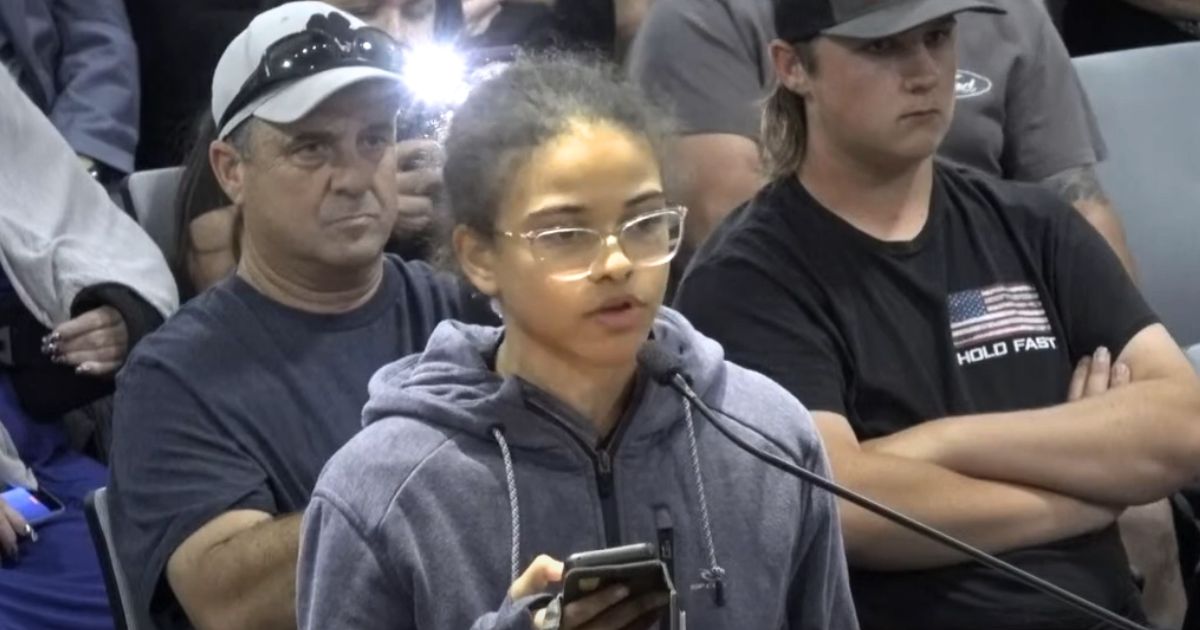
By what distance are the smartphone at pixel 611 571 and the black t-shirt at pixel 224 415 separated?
0.85 metres

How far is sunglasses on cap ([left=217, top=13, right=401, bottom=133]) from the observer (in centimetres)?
232

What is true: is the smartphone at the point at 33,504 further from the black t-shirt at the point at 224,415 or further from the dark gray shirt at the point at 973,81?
the dark gray shirt at the point at 973,81

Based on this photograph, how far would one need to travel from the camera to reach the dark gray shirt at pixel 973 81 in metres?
2.93

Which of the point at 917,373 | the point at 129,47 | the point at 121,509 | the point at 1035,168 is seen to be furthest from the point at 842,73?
the point at 129,47

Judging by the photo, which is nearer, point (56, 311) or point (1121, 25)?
point (56, 311)

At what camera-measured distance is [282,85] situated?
2316mm

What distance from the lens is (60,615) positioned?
8.55 feet

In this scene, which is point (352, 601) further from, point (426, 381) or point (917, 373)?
point (917, 373)

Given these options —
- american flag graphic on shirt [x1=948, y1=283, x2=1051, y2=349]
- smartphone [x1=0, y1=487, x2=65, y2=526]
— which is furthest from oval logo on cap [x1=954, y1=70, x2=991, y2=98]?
smartphone [x1=0, y1=487, x2=65, y2=526]

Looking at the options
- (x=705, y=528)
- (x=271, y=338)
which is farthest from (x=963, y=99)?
(x=705, y=528)

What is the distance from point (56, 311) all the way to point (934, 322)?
1.34 metres

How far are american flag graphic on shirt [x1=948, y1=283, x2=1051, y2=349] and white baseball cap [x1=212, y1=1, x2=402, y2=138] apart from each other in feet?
2.39

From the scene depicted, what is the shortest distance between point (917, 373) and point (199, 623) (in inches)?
33.7

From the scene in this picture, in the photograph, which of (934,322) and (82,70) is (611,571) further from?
(82,70)
